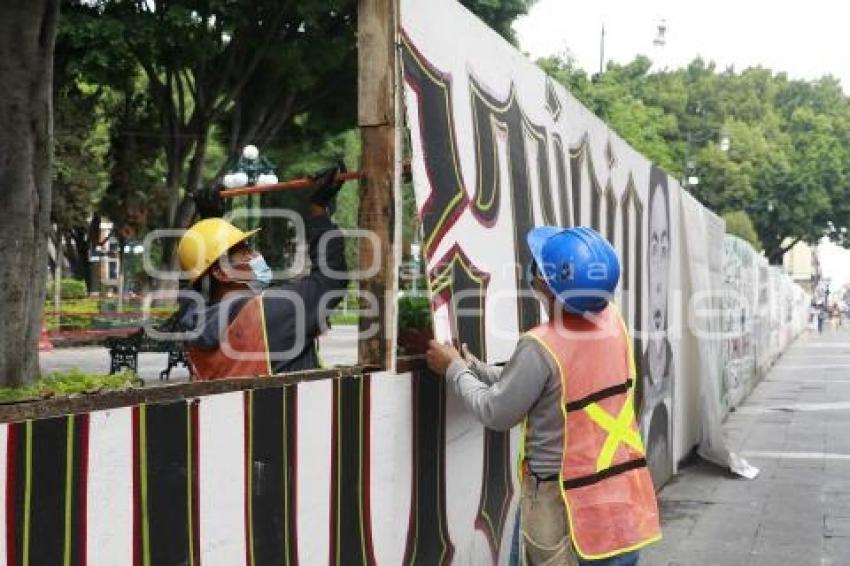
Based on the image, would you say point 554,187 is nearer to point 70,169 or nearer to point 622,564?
point 622,564

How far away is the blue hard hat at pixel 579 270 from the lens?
124 inches

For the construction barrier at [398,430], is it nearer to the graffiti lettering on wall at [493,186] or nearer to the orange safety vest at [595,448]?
the graffiti lettering on wall at [493,186]

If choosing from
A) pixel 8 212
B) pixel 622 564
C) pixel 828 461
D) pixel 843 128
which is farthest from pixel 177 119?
pixel 843 128

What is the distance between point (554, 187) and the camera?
5113 mm

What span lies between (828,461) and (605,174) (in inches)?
177

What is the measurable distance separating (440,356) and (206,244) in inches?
37.5

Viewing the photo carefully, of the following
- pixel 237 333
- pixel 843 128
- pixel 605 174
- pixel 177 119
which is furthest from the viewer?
pixel 843 128

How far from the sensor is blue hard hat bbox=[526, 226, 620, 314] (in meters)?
3.15

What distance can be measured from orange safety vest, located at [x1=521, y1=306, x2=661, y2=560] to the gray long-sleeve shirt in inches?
1.2

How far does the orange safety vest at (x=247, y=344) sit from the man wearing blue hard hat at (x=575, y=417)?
0.73 m

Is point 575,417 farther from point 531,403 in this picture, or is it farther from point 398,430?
point 398,430

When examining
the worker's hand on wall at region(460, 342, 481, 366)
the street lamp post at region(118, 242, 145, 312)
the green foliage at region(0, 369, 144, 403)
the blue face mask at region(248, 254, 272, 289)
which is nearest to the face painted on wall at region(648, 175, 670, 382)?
the green foliage at region(0, 369, 144, 403)

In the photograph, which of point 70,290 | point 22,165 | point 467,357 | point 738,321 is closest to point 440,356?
point 467,357

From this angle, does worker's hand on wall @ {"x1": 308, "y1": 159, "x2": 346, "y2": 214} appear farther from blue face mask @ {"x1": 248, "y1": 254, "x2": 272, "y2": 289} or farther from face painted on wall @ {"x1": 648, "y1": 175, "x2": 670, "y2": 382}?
face painted on wall @ {"x1": 648, "y1": 175, "x2": 670, "y2": 382}
